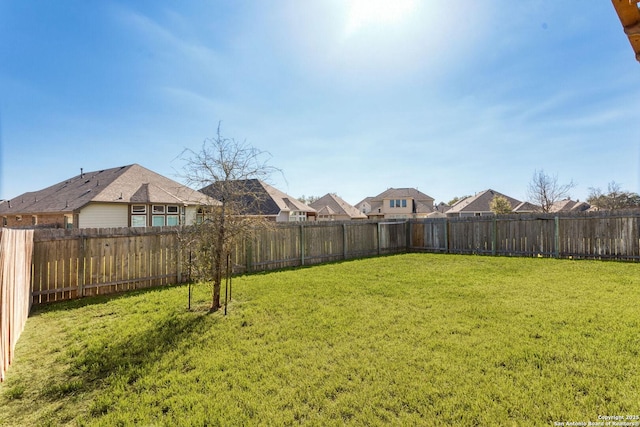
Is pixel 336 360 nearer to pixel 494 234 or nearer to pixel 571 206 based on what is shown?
pixel 494 234

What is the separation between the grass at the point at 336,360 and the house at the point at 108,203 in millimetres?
12016

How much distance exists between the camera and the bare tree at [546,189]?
24978 mm

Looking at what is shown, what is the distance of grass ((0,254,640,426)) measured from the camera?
2.27m

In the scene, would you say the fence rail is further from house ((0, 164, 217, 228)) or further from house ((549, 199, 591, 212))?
house ((549, 199, 591, 212))

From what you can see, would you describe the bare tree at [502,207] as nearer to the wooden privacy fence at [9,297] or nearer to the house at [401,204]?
the house at [401,204]

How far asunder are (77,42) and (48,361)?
988 cm

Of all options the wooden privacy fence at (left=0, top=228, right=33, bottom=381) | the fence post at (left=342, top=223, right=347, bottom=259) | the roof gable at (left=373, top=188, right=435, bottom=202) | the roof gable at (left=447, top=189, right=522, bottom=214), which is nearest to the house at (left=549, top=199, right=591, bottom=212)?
the roof gable at (left=447, top=189, right=522, bottom=214)

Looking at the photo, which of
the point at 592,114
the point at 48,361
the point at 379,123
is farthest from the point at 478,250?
the point at 48,361

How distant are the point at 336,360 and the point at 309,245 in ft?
23.4

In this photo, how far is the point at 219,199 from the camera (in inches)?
215

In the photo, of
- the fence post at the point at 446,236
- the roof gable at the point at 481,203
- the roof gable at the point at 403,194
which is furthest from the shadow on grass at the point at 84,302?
the roof gable at the point at 403,194

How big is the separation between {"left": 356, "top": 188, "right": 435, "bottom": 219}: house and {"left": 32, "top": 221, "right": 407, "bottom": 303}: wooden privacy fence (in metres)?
31.3

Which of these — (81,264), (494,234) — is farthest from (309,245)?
(494,234)

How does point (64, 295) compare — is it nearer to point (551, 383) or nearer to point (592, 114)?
point (551, 383)
